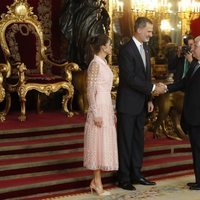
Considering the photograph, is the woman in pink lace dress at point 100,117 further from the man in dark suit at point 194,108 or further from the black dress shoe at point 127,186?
the man in dark suit at point 194,108

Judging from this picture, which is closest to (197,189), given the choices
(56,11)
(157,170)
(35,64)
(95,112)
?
(157,170)

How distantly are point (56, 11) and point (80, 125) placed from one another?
2.11m

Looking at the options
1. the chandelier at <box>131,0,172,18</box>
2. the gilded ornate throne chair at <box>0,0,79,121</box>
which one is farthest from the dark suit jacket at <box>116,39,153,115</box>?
the chandelier at <box>131,0,172,18</box>

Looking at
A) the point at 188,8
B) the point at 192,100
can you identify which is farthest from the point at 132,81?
the point at 188,8

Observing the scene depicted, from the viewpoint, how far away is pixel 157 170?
16.4 feet

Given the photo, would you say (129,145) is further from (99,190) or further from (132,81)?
(132,81)

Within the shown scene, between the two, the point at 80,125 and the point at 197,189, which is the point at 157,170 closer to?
the point at 197,189

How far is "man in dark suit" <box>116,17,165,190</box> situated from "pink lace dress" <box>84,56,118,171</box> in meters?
0.27

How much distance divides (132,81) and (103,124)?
489 millimetres

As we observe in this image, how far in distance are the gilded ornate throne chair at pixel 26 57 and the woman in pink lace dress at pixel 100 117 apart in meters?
1.74

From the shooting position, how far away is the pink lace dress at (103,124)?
3.98 meters

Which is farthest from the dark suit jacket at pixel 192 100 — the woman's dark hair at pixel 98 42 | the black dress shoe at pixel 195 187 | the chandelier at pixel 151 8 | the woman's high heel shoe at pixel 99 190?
the chandelier at pixel 151 8

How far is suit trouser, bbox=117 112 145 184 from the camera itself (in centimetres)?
436

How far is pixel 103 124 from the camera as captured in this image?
4.04 meters
